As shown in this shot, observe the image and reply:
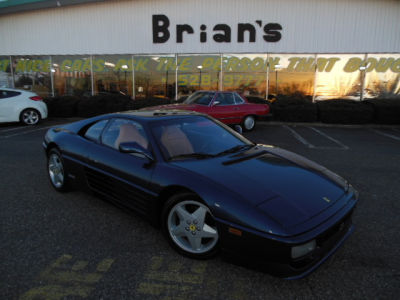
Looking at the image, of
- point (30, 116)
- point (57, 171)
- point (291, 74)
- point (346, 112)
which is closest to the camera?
point (57, 171)

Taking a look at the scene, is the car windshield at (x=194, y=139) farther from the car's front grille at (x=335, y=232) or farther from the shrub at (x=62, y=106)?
the shrub at (x=62, y=106)

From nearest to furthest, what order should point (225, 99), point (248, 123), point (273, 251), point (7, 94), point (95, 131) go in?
point (273, 251)
point (95, 131)
point (225, 99)
point (248, 123)
point (7, 94)

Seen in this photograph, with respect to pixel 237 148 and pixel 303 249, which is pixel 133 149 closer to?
pixel 237 148

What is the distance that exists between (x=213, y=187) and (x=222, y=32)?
43.3 feet

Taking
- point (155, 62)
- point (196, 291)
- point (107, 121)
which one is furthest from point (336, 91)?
point (196, 291)

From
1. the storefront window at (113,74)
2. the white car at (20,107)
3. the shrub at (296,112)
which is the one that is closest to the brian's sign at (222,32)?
the storefront window at (113,74)

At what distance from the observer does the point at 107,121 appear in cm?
363

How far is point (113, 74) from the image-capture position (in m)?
15.8

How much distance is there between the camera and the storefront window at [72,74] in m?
16.0

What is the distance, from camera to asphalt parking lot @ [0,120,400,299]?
7.23 ft

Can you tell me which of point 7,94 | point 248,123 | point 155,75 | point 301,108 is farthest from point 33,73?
point 301,108

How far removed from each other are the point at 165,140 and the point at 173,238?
99cm

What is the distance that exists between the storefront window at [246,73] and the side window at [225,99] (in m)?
5.36

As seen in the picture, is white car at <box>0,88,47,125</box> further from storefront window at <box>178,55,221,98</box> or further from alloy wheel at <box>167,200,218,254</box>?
alloy wheel at <box>167,200,218,254</box>
